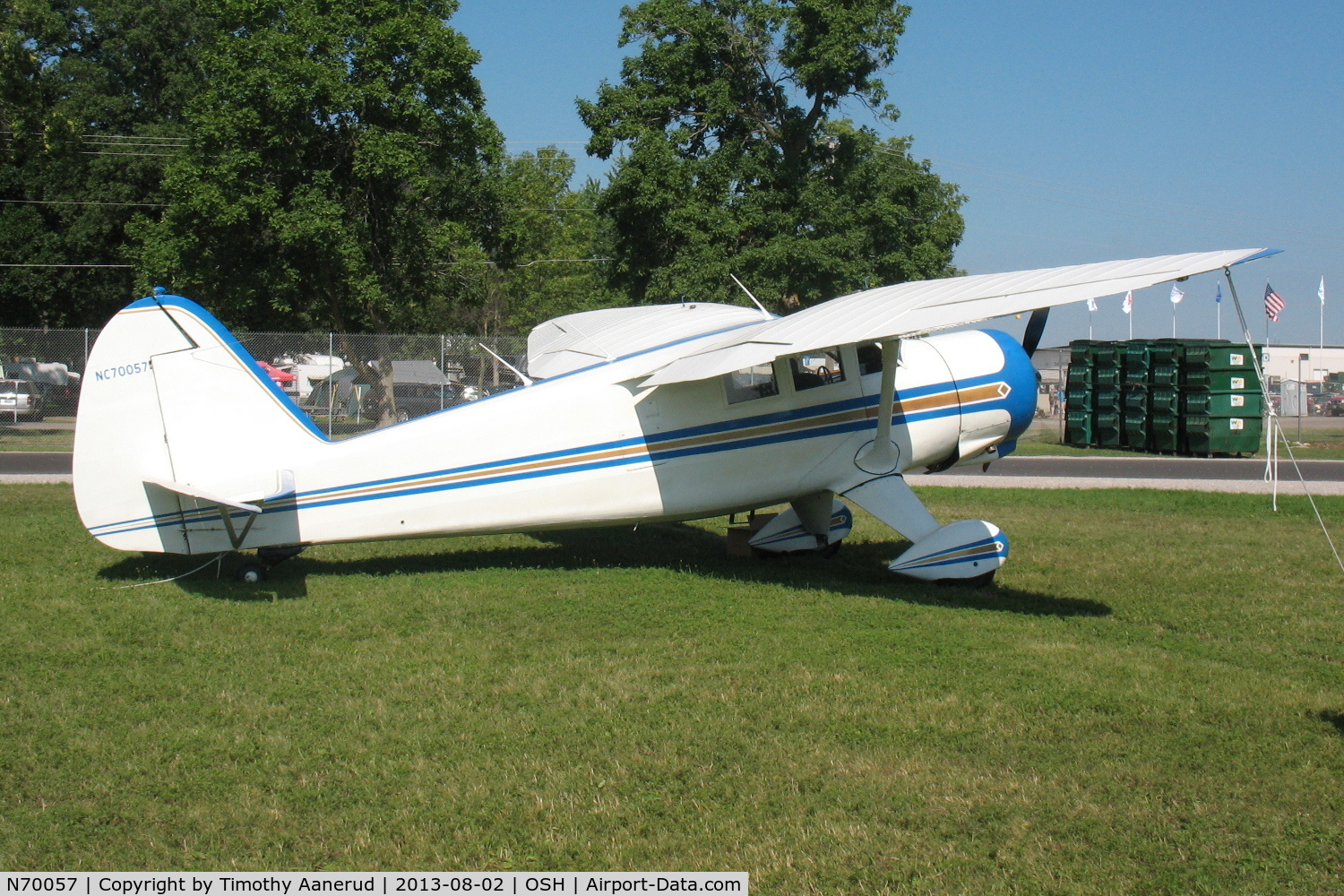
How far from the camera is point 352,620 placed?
8.02m

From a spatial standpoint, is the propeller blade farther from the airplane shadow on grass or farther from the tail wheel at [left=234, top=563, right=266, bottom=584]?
the tail wheel at [left=234, top=563, right=266, bottom=584]

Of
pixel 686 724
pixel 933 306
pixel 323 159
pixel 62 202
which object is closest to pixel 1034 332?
pixel 933 306

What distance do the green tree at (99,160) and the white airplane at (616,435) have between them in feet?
111

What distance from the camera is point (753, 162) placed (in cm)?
2781

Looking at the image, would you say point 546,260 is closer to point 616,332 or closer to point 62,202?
point 62,202

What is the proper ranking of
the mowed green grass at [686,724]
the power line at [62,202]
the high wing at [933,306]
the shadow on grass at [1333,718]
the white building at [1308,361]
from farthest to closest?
1. the white building at [1308,361]
2. the power line at [62,202]
3. the high wing at [933,306]
4. the shadow on grass at [1333,718]
5. the mowed green grass at [686,724]

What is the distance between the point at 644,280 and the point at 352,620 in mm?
21700

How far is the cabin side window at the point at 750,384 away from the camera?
9688 millimetres

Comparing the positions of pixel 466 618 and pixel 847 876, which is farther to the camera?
pixel 466 618

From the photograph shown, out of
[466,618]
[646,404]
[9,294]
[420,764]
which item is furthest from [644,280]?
[9,294]

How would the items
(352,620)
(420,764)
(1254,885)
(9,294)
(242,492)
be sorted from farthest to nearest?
1. (9,294)
2. (242,492)
3. (352,620)
4. (420,764)
5. (1254,885)

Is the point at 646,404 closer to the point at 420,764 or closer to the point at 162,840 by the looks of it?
the point at 420,764

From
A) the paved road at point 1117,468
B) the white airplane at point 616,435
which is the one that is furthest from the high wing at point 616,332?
the paved road at point 1117,468

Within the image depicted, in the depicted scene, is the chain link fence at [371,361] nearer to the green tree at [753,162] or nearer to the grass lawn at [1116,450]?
the green tree at [753,162]
